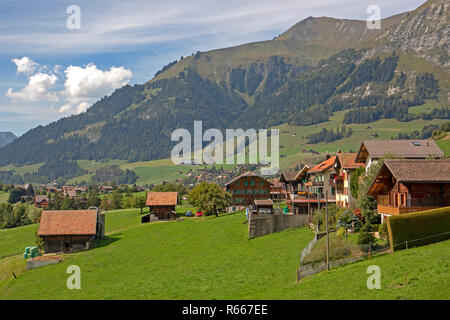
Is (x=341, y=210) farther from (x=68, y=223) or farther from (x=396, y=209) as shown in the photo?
(x=68, y=223)

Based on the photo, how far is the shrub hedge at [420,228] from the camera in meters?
38.9

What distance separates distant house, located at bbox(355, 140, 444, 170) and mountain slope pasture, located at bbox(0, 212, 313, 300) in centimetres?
1309

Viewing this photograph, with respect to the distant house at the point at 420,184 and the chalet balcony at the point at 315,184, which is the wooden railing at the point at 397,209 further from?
the chalet balcony at the point at 315,184

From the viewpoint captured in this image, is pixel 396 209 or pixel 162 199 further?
pixel 162 199

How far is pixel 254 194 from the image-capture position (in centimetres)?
13188

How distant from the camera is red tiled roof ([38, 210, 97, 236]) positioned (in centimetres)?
8075

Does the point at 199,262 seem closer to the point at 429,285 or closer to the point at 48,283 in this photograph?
the point at 48,283

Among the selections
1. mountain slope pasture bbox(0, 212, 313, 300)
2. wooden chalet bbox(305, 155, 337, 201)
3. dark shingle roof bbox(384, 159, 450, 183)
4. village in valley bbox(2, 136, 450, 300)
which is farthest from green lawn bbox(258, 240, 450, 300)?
wooden chalet bbox(305, 155, 337, 201)

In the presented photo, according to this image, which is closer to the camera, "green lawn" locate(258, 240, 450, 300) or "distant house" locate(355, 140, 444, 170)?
"green lawn" locate(258, 240, 450, 300)

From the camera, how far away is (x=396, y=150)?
218 ft

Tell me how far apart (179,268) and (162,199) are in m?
60.9

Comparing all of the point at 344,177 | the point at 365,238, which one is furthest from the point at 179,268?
the point at 344,177

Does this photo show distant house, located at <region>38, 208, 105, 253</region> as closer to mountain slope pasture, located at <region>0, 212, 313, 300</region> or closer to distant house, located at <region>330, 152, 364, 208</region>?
mountain slope pasture, located at <region>0, 212, 313, 300</region>

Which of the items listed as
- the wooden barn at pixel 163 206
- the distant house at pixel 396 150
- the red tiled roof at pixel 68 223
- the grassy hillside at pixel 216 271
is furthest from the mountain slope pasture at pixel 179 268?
the wooden barn at pixel 163 206
